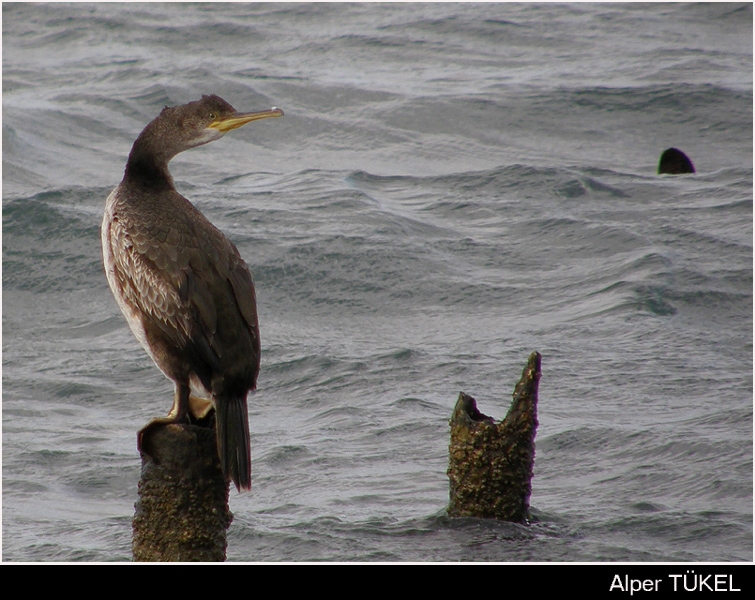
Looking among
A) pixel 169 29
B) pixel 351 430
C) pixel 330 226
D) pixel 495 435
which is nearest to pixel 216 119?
pixel 495 435

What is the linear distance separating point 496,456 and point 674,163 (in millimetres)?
9456

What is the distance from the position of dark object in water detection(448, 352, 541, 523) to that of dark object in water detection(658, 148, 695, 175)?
29.9 feet

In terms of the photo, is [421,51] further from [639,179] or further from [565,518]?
[565,518]

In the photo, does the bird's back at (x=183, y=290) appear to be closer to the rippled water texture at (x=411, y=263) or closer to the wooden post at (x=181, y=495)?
the wooden post at (x=181, y=495)

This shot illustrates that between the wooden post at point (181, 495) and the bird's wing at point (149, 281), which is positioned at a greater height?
the bird's wing at point (149, 281)

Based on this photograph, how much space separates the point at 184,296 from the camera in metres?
Answer: 5.48

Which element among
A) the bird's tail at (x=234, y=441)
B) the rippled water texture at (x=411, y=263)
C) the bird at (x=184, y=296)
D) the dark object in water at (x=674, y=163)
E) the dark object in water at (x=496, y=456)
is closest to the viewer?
the bird's tail at (x=234, y=441)

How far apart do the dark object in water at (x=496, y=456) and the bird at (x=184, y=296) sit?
57.0 inches

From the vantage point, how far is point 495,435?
20.8 ft

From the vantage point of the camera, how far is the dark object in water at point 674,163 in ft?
48.9

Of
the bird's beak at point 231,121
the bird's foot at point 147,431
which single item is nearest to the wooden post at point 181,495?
the bird's foot at point 147,431

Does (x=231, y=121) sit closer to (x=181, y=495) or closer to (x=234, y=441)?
(x=234, y=441)

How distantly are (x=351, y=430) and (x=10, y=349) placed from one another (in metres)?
3.81

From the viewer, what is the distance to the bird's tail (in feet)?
16.7
